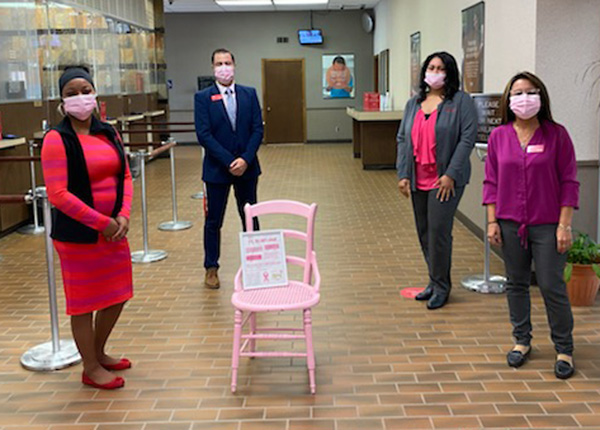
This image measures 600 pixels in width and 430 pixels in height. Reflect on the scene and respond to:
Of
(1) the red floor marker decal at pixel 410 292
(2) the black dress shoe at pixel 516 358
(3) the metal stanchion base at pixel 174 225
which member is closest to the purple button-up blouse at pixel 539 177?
(2) the black dress shoe at pixel 516 358

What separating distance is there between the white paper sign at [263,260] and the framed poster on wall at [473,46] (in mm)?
3922

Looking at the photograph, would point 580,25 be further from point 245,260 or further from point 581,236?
point 245,260

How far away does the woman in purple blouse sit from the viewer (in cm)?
322

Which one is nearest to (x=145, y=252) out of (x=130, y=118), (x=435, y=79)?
(x=435, y=79)

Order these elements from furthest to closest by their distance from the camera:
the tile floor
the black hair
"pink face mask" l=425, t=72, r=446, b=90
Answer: "pink face mask" l=425, t=72, r=446, b=90
the black hair
the tile floor

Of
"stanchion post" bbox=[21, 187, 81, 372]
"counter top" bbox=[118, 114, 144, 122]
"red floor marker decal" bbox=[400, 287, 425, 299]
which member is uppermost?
"counter top" bbox=[118, 114, 144, 122]

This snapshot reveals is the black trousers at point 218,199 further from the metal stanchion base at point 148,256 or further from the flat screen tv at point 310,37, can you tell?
the flat screen tv at point 310,37

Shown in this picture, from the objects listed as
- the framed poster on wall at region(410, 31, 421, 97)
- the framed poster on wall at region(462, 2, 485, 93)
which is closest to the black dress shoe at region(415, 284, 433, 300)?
the framed poster on wall at region(462, 2, 485, 93)

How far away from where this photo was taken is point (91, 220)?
3.11 metres

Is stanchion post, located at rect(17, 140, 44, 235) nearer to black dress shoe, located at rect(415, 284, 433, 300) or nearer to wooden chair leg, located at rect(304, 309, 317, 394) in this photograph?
black dress shoe, located at rect(415, 284, 433, 300)

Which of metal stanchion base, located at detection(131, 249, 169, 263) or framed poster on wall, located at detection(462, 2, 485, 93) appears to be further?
framed poster on wall, located at detection(462, 2, 485, 93)

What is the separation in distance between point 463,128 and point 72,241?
2388 mm

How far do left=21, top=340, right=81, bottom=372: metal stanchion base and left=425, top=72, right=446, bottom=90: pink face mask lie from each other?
2.61 meters

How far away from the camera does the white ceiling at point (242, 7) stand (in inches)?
621
